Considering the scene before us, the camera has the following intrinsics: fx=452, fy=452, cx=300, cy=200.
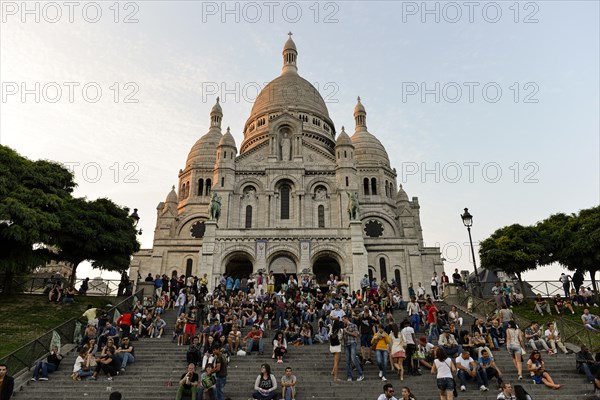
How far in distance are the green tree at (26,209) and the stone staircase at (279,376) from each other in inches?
372

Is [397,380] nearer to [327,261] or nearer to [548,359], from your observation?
[548,359]

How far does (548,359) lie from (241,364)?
10.2 metres

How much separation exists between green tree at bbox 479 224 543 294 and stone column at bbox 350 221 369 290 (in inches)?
312

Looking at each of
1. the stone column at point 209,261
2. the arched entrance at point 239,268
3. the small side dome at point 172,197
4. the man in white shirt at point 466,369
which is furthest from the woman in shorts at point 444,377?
the small side dome at point 172,197

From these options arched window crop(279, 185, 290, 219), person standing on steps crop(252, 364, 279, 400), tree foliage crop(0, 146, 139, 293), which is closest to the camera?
person standing on steps crop(252, 364, 279, 400)

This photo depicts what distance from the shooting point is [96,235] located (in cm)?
2778

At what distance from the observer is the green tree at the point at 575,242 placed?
25141 mm

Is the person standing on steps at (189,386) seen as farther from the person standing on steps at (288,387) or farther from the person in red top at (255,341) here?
the person in red top at (255,341)

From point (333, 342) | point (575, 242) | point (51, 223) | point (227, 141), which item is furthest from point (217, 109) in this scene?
point (333, 342)

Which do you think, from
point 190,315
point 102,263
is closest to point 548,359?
point 190,315

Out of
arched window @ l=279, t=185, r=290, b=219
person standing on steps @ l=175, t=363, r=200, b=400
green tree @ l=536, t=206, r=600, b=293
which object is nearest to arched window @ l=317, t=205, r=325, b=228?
arched window @ l=279, t=185, r=290, b=219

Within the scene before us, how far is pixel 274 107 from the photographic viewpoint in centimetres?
5412

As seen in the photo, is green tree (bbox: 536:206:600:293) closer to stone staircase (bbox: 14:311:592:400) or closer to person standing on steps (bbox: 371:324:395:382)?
stone staircase (bbox: 14:311:592:400)

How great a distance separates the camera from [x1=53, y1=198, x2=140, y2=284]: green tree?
1047 inches
